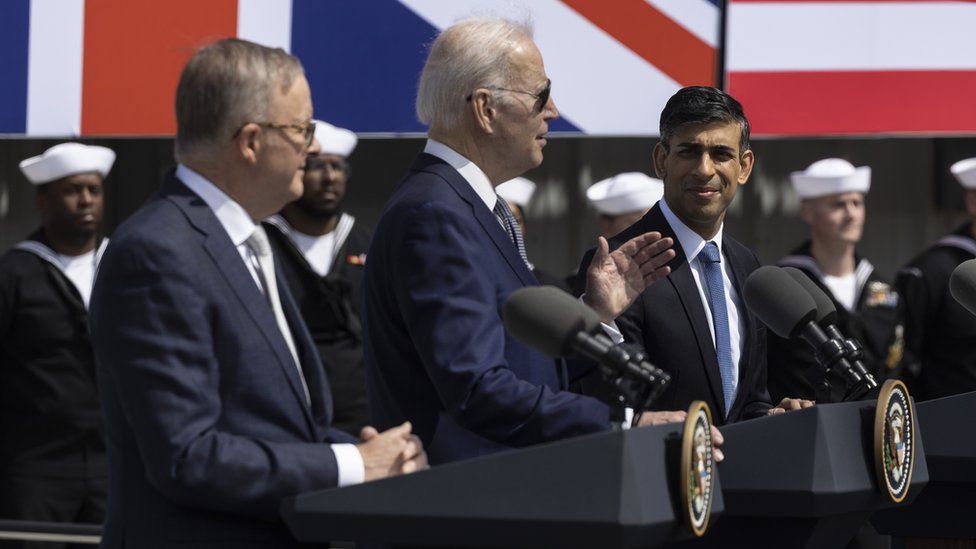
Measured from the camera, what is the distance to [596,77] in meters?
4.56

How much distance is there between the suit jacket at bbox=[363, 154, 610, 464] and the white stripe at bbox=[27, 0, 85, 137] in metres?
2.10

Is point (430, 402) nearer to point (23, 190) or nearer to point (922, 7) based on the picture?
point (922, 7)

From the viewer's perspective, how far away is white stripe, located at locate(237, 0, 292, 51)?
4629 millimetres

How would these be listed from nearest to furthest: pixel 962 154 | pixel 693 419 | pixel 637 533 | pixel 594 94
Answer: pixel 637 533 → pixel 693 419 → pixel 594 94 → pixel 962 154

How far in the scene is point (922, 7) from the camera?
487 centimetres

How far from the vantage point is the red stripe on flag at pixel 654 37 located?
14.9 feet

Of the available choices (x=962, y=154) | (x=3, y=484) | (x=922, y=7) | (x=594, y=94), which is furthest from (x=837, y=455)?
(x=962, y=154)

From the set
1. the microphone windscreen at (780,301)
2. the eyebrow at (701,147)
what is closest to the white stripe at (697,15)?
the eyebrow at (701,147)

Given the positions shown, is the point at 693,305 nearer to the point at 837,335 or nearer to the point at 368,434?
the point at 837,335

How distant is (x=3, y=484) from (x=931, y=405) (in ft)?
11.9

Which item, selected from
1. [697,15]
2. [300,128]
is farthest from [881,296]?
[300,128]

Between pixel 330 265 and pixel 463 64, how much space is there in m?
3.11

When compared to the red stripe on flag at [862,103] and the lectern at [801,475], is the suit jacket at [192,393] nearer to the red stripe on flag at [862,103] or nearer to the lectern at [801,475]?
the lectern at [801,475]

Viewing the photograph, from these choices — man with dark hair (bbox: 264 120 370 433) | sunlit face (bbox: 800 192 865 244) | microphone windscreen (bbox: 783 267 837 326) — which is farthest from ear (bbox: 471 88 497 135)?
sunlit face (bbox: 800 192 865 244)
